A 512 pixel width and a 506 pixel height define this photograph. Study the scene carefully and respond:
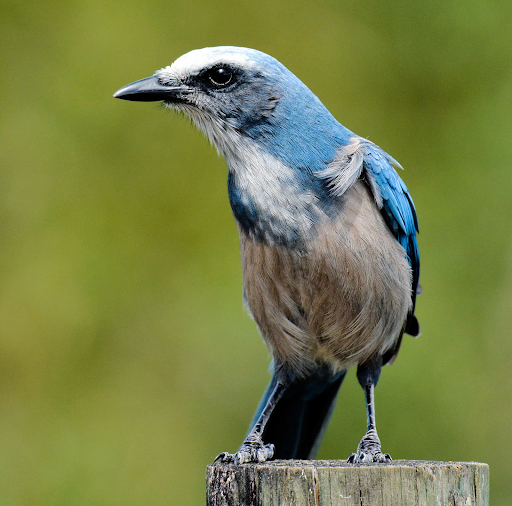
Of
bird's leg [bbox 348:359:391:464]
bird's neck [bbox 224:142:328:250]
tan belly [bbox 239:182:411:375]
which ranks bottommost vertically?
bird's leg [bbox 348:359:391:464]

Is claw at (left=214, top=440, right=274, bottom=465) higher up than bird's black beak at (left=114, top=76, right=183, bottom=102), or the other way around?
bird's black beak at (left=114, top=76, right=183, bottom=102)

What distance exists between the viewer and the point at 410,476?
9.41 feet

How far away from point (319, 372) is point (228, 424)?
7.26ft

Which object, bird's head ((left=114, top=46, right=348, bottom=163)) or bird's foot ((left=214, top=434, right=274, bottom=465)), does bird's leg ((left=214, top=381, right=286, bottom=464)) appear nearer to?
bird's foot ((left=214, top=434, right=274, bottom=465))

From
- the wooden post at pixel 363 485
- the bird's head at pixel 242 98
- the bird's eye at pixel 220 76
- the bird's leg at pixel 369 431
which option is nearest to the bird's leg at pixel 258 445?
the bird's leg at pixel 369 431

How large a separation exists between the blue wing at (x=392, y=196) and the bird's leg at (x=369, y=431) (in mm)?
703

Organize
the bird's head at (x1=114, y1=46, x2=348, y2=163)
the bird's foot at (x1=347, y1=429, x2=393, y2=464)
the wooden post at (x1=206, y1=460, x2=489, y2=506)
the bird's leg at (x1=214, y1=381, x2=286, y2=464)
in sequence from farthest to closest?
the bird's head at (x1=114, y1=46, x2=348, y2=163)
the bird's leg at (x1=214, y1=381, x2=286, y2=464)
the bird's foot at (x1=347, y1=429, x2=393, y2=464)
the wooden post at (x1=206, y1=460, x2=489, y2=506)

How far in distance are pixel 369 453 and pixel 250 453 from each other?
619 millimetres

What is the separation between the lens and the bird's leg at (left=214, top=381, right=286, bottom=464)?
3.68 m

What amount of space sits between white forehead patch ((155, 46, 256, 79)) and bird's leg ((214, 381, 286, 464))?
1854mm

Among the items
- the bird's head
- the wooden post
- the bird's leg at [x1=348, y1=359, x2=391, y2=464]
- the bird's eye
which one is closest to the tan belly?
the bird's leg at [x1=348, y1=359, x2=391, y2=464]

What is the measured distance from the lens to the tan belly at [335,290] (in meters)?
3.77

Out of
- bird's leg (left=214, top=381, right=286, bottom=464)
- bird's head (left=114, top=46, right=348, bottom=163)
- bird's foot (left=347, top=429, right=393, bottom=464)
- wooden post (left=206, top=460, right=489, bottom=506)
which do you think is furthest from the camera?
bird's head (left=114, top=46, right=348, bottom=163)

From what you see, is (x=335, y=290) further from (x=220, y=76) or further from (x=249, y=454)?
(x=220, y=76)
